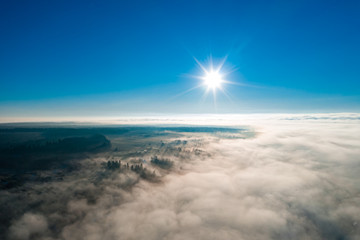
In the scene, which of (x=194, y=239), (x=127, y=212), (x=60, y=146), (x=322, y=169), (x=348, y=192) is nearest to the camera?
(x=194, y=239)

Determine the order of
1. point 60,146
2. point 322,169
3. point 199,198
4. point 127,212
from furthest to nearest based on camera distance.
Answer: point 60,146 < point 322,169 < point 199,198 < point 127,212

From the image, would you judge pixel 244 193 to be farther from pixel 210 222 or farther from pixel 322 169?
pixel 322 169

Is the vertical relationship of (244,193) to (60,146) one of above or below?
→ below

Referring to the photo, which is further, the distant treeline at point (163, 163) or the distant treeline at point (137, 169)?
the distant treeline at point (163, 163)

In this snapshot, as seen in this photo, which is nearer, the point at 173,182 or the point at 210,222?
the point at 210,222

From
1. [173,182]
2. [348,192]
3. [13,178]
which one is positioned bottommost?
[348,192]

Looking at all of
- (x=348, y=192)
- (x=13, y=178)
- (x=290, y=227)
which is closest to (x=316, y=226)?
(x=290, y=227)

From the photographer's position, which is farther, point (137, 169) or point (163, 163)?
point (163, 163)

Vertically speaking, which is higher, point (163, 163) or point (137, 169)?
point (137, 169)

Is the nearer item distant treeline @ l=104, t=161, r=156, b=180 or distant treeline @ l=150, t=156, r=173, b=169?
distant treeline @ l=104, t=161, r=156, b=180

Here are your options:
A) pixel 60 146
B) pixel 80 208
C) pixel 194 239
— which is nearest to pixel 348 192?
pixel 194 239
